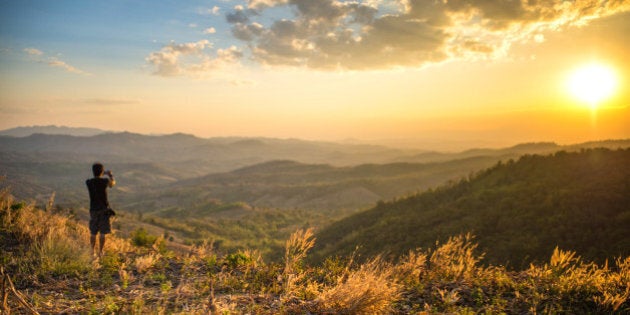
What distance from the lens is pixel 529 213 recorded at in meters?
15.2

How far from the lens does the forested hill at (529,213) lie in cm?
1230

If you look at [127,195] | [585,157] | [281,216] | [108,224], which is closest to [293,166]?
[127,195]

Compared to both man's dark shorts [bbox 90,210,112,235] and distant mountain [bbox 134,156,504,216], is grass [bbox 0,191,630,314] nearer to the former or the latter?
man's dark shorts [bbox 90,210,112,235]

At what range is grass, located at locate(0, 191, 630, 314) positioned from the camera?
455 centimetres

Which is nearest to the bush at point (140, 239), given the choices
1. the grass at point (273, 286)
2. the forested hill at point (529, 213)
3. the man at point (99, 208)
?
the man at point (99, 208)

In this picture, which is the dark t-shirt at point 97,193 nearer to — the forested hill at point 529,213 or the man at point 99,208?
the man at point 99,208

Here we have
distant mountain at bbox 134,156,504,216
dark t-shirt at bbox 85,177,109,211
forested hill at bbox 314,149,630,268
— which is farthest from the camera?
distant mountain at bbox 134,156,504,216

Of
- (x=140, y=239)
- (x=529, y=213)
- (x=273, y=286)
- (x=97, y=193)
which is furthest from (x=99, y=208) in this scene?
(x=529, y=213)

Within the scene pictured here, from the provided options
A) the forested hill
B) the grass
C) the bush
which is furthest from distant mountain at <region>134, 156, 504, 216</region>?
the grass

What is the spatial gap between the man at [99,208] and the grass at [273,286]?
69cm

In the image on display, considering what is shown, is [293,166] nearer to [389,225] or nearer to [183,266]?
[389,225]

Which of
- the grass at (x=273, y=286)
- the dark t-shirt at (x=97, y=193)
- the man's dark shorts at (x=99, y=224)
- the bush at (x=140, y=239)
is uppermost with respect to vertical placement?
the dark t-shirt at (x=97, y=193)

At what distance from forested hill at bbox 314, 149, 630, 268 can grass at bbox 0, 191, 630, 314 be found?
560 centimetres

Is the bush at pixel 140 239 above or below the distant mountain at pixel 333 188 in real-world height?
above
